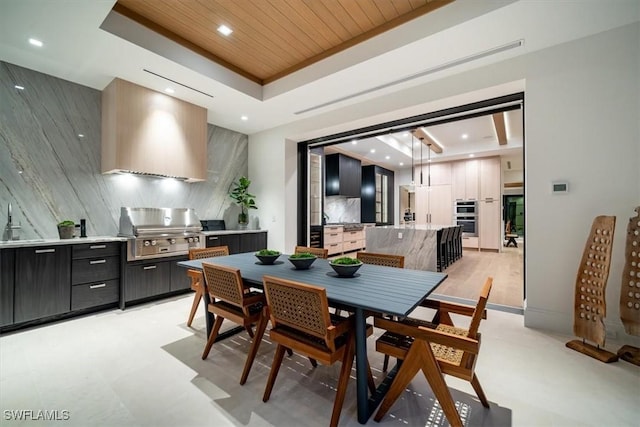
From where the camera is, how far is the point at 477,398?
1733 millimetres

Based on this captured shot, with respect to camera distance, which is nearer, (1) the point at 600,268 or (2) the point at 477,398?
(2) the point at 477,398

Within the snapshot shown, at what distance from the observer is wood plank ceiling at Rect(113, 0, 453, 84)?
2.52 meters

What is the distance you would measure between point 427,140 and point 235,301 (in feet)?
20.8

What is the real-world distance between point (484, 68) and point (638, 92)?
128 centimetres

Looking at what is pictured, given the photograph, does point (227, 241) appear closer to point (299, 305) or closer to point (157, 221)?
point (157, 221)

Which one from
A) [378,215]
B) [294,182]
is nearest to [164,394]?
[294,182]

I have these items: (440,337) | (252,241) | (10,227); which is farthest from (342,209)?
(440,337)

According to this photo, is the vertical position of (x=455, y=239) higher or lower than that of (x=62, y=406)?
higher

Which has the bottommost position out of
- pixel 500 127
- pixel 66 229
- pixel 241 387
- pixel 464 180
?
pixel 241 387

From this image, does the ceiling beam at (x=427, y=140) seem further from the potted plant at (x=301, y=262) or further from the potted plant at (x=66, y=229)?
the potted plant at (x=66, y=229)

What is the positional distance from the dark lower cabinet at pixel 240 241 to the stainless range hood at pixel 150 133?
1015 millimetres

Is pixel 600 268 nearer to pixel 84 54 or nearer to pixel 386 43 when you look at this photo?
pixel 386 43

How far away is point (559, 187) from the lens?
106 inches

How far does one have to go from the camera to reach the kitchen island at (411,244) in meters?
4.97
